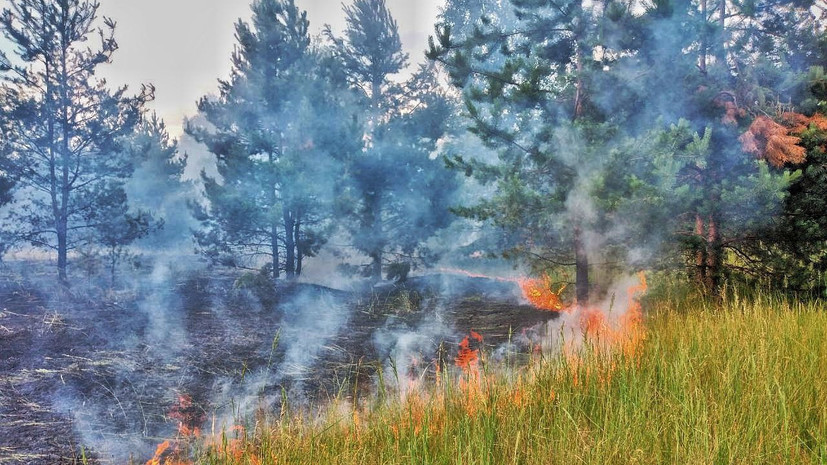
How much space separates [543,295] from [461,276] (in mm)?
6228

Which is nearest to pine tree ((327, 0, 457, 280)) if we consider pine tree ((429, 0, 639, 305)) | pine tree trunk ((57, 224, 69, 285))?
pine tree ((429, 0, 639, 305))

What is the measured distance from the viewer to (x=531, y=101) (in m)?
9.84

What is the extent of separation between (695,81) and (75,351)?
485 inches

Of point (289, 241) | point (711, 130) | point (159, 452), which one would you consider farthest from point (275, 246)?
point (711, 130)

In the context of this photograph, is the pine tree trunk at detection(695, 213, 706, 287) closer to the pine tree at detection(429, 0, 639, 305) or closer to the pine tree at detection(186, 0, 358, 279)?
the pine tree at detection(429, 0, 639, 305)

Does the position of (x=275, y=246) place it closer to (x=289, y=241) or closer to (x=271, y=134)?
(x=289, y=241)

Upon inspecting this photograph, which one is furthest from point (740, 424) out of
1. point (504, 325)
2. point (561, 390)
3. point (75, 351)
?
point (75, 351)

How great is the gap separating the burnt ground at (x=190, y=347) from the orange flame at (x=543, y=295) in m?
0.40

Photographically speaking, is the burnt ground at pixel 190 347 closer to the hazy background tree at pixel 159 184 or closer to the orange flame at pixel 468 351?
the orange flame at pixel 468 351

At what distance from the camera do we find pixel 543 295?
44.6 feet

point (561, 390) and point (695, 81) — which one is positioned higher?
point (695, 81)

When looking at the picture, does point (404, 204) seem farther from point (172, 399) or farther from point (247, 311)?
point (172, 399)

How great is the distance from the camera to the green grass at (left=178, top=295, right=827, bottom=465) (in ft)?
10.1

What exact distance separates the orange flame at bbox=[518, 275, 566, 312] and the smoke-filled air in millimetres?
102
